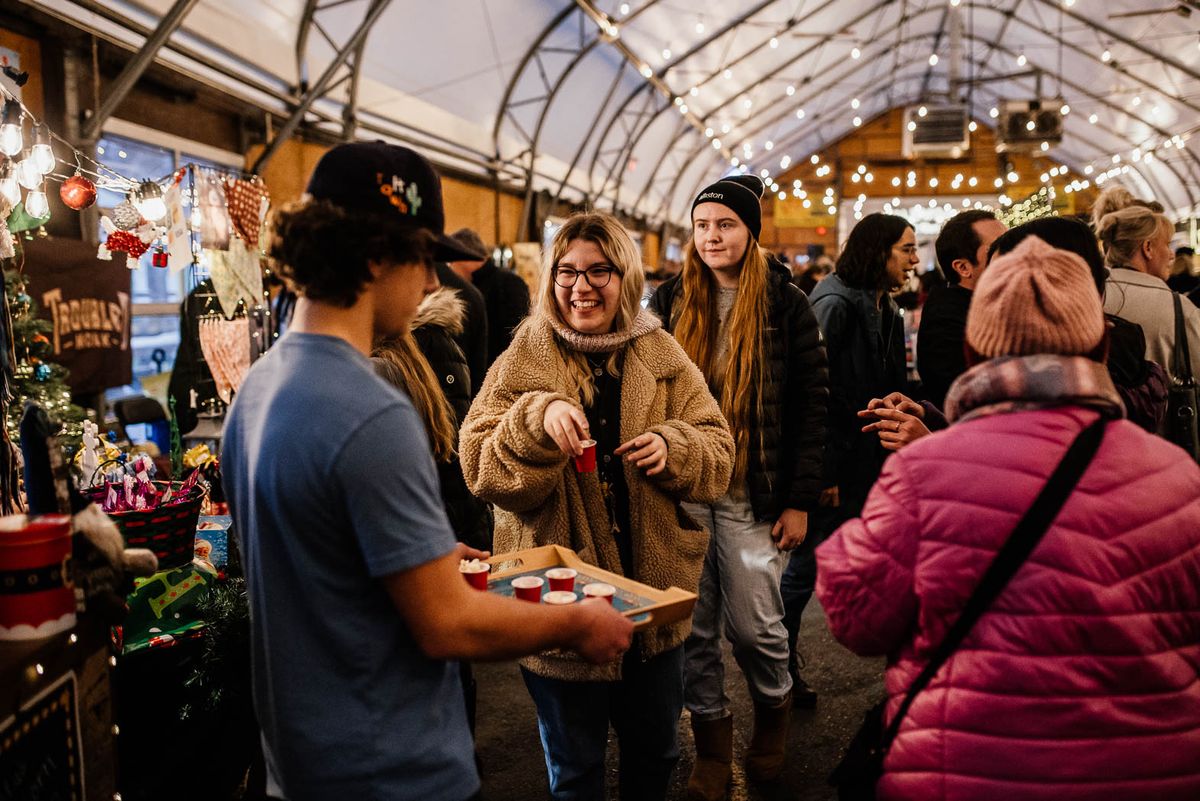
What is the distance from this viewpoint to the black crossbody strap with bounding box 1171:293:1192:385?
3.41 m

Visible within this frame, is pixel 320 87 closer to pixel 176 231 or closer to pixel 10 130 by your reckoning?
pixel 176 231

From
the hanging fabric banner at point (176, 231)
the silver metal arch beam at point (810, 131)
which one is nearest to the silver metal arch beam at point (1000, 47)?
the silver metal arch beam at point (810, 131)

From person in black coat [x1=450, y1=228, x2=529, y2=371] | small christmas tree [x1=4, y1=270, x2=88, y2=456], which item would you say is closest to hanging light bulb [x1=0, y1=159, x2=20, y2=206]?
small christmas tree [x1=4, y1=270, x2=88, y2=456]

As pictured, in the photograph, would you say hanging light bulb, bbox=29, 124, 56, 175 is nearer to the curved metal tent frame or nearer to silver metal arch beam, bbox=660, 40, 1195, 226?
the curved metal tent frame

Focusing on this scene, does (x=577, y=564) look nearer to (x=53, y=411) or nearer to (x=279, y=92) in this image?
(x=53, y=411)

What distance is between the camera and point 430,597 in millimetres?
1291

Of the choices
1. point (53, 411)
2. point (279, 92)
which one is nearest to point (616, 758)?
point (53, 411)

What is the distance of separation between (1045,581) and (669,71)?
13.7 meters

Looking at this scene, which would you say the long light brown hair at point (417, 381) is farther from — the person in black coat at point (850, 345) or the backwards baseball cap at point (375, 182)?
the person in black coat at point (850, 345)

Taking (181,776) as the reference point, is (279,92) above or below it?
above

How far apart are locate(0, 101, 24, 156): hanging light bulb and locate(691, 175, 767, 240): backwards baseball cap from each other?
2.11 m

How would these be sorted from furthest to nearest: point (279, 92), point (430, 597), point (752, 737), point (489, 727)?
1. point (279, 92)
2. point (489, 727)
3. point (752, 737)
4. point (430, 597)

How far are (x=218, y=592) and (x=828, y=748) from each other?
2272 millimetres

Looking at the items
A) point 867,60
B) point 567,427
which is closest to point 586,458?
point 567,427
